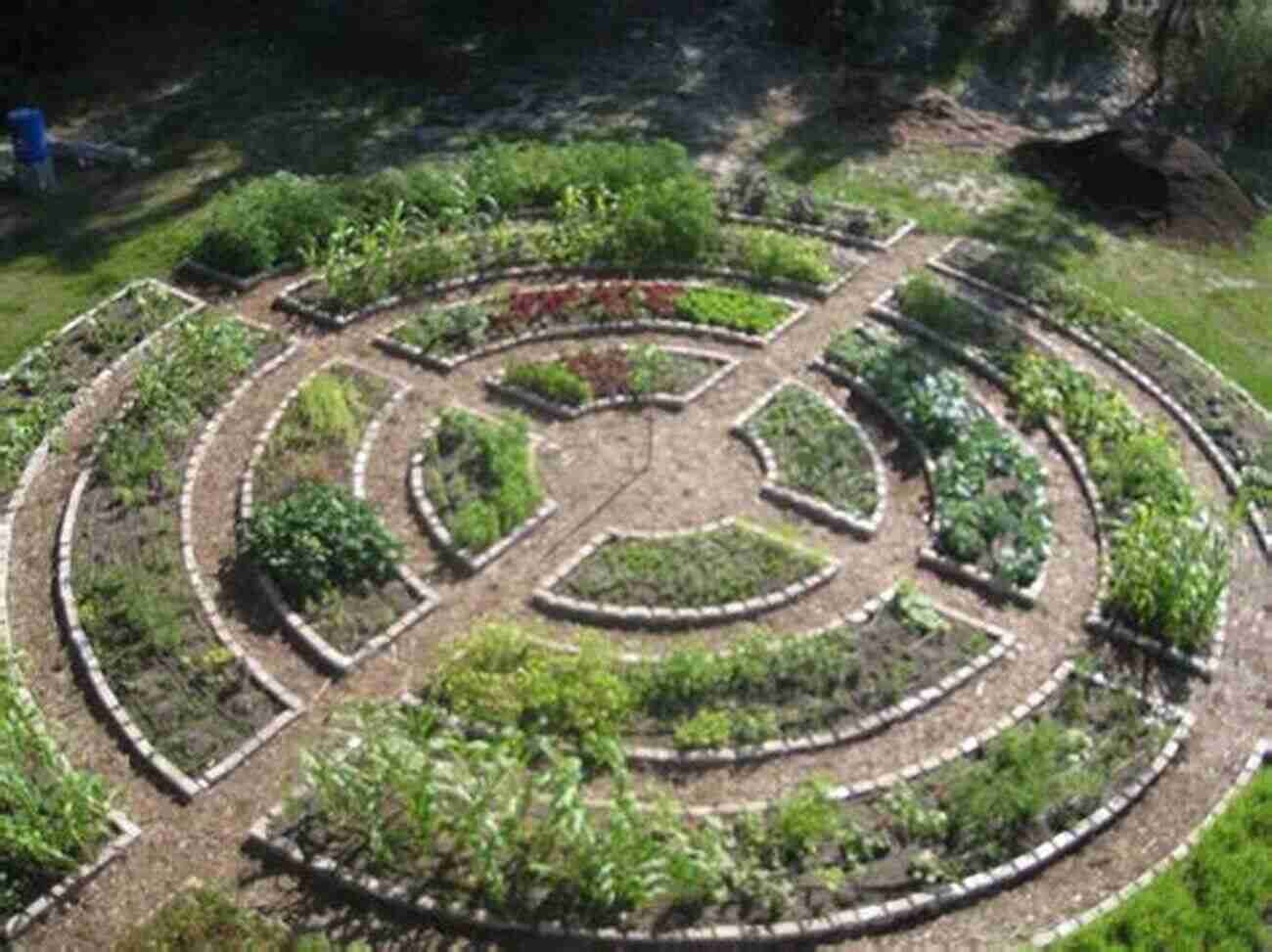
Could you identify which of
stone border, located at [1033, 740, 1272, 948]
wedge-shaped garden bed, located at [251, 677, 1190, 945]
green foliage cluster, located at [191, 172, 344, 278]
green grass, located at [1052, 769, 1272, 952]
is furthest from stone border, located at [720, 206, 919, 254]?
green grass, located at [1052, 769, 1272, 952]

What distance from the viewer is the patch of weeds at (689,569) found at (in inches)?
534

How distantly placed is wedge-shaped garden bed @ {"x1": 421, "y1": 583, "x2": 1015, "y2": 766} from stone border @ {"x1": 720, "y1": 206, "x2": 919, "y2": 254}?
7582mm

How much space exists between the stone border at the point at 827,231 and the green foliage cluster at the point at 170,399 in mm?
6697

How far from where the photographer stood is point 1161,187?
20.7 meters

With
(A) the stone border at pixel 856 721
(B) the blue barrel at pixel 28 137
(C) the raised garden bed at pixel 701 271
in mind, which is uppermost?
(B) the blue barrel at pixel 28 137

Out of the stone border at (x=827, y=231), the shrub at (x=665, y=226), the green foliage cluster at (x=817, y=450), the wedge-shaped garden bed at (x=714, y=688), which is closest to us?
the wedge-shaped garden bed at (x=714, y=688)

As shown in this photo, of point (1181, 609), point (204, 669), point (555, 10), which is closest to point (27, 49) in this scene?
point (555, 10)

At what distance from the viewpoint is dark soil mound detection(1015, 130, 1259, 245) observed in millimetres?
20531

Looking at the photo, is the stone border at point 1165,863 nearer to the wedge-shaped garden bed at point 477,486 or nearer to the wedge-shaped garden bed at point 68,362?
the wedge-shaped garden bed at point 477,486

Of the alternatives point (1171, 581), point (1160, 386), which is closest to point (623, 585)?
point (1171, 581)

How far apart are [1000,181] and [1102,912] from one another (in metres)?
13.3

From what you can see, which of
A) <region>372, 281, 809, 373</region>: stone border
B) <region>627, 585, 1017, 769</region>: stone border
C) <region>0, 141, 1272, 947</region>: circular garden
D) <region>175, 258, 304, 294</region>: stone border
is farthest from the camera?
<region>175, 258, 304, 294</region>: stone border

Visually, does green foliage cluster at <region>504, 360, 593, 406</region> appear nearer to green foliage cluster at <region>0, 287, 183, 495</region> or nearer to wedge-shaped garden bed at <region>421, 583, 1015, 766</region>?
wedge-shaped garden bed at <region>421, 583, 1015, 766</region>

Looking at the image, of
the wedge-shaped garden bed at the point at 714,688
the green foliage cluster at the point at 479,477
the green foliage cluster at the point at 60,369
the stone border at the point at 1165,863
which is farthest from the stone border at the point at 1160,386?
the green foliage cluster at the point at 60,369
